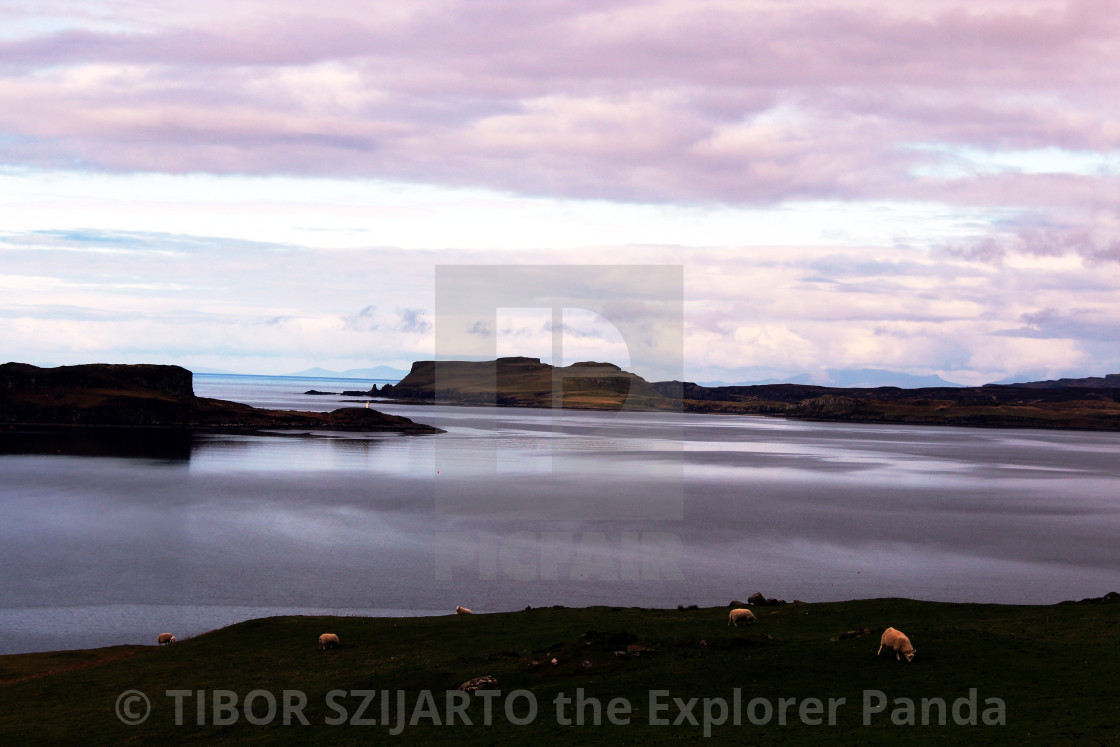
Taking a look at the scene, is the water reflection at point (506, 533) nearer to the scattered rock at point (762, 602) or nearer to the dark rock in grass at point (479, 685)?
the scattered rock at point (762, 602)

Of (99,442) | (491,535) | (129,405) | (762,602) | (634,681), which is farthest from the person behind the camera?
(129,405)

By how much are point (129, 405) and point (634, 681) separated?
17625 centimetres

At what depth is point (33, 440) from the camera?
5359 inches

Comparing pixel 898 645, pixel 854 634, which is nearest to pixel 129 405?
pixel 854 634

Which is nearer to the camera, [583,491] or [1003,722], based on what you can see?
[1003,722]

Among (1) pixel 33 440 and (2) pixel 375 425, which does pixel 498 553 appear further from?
(2) pixel 375 425

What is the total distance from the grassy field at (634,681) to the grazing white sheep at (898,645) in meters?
0.35

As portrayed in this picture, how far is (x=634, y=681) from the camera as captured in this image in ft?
73.5

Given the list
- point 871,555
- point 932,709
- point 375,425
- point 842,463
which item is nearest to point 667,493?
point 871,555

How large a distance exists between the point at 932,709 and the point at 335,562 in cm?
4176

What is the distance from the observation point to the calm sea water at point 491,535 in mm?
43750

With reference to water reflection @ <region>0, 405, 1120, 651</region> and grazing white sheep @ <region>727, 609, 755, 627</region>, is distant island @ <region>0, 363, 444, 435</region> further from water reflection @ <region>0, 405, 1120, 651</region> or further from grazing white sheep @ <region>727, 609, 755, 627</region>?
grazing white sheep @ <region>727, 609, 755, 627</region>

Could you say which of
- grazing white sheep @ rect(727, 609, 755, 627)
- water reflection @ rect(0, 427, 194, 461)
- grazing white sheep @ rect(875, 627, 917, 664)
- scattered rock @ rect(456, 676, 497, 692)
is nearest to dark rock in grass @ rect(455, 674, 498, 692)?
scattered rock @ rect(456, 676, 497, 692)

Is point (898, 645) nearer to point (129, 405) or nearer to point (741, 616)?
point (741, 616)
